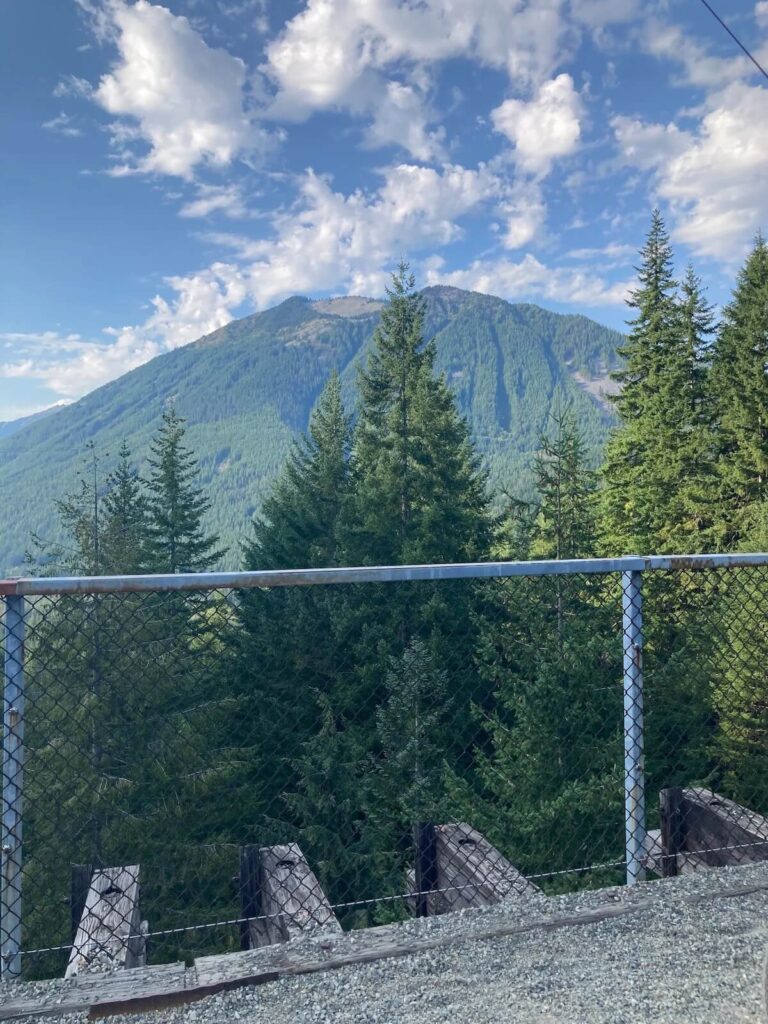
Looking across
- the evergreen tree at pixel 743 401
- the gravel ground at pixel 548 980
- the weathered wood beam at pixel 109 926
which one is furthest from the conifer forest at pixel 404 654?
the gravel ground at pixel 548 980

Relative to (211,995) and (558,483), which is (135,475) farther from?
(211,995)

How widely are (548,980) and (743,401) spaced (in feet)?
83.7

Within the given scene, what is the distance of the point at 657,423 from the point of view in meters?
25.4

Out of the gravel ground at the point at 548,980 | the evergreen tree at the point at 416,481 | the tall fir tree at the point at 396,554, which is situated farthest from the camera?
the evergreen tree at the point at 416,481

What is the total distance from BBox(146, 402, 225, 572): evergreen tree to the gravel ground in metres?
27.9

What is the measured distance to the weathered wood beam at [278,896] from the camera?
2.50m

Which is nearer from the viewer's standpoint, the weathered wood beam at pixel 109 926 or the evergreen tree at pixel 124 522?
the weathered wood beam at pixel 109 926

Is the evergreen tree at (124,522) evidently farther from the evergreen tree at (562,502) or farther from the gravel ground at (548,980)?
the gravel ground at (548,980)

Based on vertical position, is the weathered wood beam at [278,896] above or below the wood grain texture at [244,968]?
below

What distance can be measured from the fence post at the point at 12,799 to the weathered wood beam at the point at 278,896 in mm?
757

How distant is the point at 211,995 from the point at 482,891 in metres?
1.11

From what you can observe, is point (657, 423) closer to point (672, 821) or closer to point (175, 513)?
point (175, 513)

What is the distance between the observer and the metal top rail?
88.7 inches

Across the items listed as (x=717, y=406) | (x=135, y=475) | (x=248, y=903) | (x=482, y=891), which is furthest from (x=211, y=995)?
(x=135, y=475)
